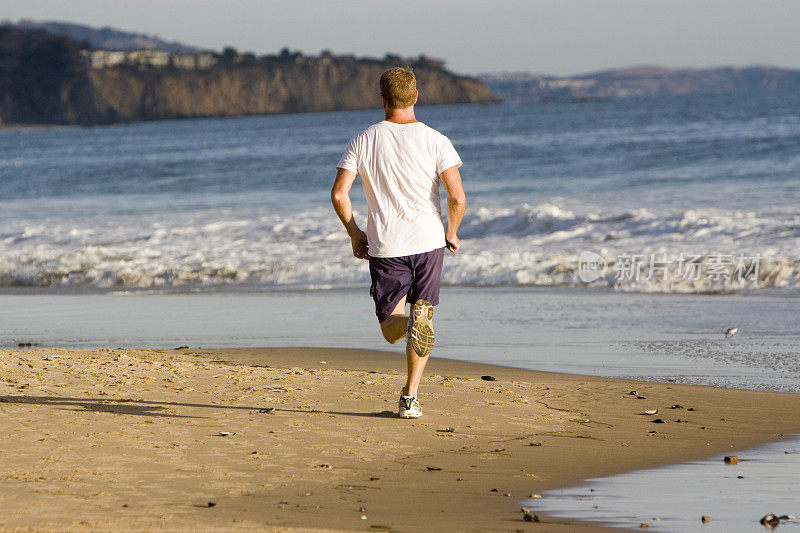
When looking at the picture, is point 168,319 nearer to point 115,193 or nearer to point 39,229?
point 39,229

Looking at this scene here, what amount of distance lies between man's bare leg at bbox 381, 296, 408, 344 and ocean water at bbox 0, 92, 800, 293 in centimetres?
635

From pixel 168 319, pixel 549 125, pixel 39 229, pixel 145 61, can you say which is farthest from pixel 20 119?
pixel 168 319

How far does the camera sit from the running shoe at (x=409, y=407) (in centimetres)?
511

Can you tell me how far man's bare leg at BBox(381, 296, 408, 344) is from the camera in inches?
196

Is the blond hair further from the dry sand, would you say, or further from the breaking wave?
the breaking wave

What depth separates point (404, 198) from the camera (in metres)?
4.88

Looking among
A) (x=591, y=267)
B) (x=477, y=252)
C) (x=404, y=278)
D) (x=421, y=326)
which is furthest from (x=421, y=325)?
(x=477, y=252)

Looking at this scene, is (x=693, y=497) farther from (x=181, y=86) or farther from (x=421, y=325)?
(x=181, y=86)

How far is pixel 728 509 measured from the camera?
378 centimetres

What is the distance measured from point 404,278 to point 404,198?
1.25 ft

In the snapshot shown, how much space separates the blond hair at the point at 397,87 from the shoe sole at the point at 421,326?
0.94 metres

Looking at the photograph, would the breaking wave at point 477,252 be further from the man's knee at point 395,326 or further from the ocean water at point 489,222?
the man's knee at point 395,326

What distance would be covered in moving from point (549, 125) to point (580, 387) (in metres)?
55.2

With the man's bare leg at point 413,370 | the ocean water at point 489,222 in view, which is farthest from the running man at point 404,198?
the ocean water at point 489,222
